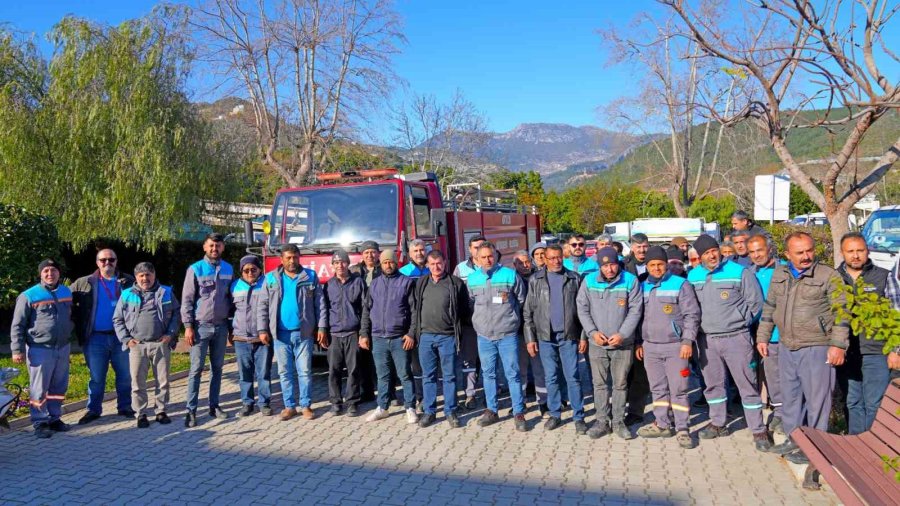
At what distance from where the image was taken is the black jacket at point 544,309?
6.62 metres

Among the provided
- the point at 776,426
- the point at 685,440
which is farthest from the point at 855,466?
the point at 776,426

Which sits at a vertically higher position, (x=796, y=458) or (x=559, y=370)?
(x=559, y=370)

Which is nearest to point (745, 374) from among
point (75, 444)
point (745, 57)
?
point (745, 57)

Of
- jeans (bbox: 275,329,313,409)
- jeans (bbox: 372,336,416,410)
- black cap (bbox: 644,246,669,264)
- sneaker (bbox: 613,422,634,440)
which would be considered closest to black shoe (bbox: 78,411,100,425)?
jeans (bbox: 275,329,313,409)

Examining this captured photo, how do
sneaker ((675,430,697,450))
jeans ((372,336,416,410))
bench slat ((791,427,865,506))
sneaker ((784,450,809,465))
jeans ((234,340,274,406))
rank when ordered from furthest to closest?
jeans ((234,340,274,406)), jeans ((372,336,416,410)), sneaker ((675,430,697,450)), sneaker ((784,450,809,465)), bench slat ((791,427,865,506))

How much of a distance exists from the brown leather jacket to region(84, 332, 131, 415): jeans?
6656 millimetres

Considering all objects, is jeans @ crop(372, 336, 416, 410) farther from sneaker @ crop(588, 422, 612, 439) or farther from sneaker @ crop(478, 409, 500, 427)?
sneaker @ crop(588, 422, 612, 439)

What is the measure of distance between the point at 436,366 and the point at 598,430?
1783 mm

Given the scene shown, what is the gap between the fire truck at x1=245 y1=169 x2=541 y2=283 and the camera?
8.49 metres

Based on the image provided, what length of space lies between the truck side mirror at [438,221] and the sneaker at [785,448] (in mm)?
4530

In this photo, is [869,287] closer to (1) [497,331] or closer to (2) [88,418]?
(1) [497,331]

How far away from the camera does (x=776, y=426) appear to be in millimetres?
6266

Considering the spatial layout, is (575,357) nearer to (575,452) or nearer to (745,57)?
(575,452)

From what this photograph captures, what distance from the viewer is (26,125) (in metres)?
14.1
